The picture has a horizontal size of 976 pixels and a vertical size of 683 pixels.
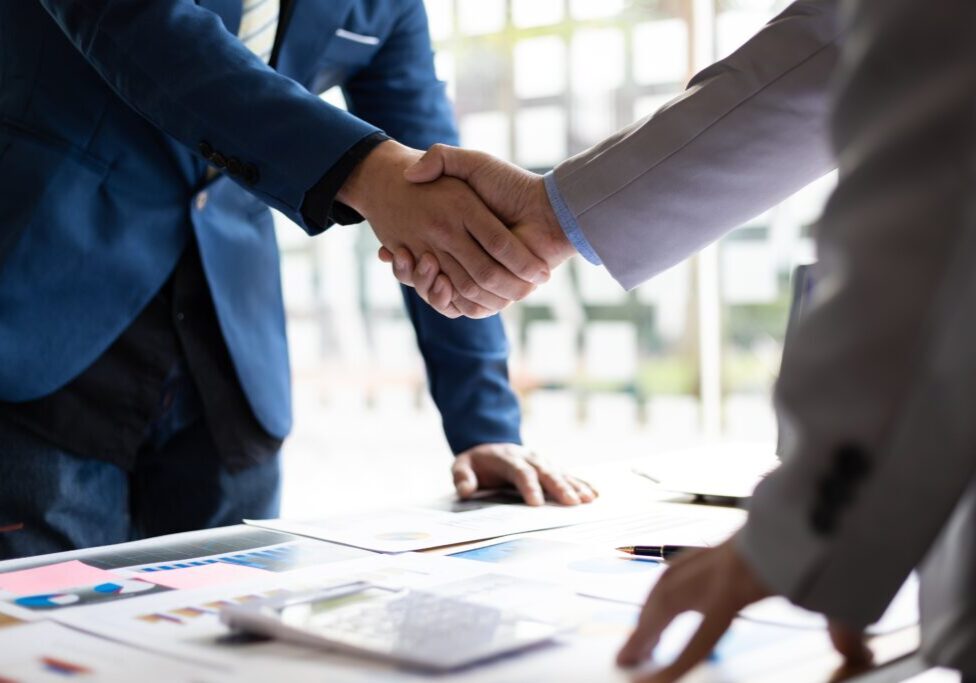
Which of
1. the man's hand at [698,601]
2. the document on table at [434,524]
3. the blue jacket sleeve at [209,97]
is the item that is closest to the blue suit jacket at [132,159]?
the blue jacket sleeve at [209,97]

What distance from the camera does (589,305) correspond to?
16.5 ft

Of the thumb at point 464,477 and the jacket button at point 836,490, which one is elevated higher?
the jacket button at point 836,490

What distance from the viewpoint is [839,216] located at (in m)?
0.59

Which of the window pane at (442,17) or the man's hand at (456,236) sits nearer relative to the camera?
the man's hand at (456,236)

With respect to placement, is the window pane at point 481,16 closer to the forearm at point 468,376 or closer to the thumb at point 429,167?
the forearm at point 468,376

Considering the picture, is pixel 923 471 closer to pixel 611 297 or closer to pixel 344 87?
pixel 344 87

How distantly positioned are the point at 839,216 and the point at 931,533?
172 millimetres

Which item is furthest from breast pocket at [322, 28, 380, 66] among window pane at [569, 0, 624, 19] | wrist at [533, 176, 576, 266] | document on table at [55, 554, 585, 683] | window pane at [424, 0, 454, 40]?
window pane at [424, 0, 454, 40]

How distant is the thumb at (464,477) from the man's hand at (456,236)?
219 millimetres

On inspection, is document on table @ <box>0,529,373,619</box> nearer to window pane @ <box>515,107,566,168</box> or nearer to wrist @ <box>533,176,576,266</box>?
wrist @ <box>533,176,576,266</box>

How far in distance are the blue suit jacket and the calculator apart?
0.66 metres

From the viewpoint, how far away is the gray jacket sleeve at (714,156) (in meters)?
1.21

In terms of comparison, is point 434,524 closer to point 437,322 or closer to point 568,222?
point 568,222

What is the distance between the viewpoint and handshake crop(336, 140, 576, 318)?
1.44 metres
